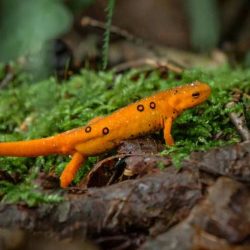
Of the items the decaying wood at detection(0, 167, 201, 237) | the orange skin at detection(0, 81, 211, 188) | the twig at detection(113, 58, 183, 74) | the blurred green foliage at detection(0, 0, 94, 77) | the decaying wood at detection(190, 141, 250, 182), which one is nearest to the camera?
the decaying wood at detection(0, 167, 201, 237)

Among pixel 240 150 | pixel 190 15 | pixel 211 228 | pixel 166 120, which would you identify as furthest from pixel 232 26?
pixel 211 228

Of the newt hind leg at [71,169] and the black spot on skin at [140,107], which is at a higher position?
the black spot on skin at [140,107]

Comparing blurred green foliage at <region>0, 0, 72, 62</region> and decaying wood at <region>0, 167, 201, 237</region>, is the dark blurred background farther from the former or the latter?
decaying wood at <region>0, 167, 201, 237</region>

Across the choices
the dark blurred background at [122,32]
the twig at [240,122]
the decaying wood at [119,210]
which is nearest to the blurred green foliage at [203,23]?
the dark blurred background at [122,32]

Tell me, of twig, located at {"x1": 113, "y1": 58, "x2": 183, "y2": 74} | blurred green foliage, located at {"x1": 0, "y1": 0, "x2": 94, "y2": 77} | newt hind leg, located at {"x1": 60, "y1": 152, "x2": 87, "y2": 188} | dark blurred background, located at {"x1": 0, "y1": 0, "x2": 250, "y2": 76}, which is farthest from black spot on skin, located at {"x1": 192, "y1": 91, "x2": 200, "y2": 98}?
blurred green foliage, located at {"x1": 0, "y1": 0, "x2": 94, "y2": 77}

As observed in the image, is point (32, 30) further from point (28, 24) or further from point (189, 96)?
point (189, 96)

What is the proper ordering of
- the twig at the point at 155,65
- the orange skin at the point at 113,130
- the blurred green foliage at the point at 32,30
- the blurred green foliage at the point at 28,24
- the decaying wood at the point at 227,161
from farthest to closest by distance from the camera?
the blurred green foliage at the point at 28,24, the blurred green foliage at the point at 32,30, the twig at the point at 155,65, the orange skin at the point at 113,130, the decaying wood at the point at 227,161

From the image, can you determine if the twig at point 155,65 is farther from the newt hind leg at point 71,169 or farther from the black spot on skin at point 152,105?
the newt hind leg at point 71,169
